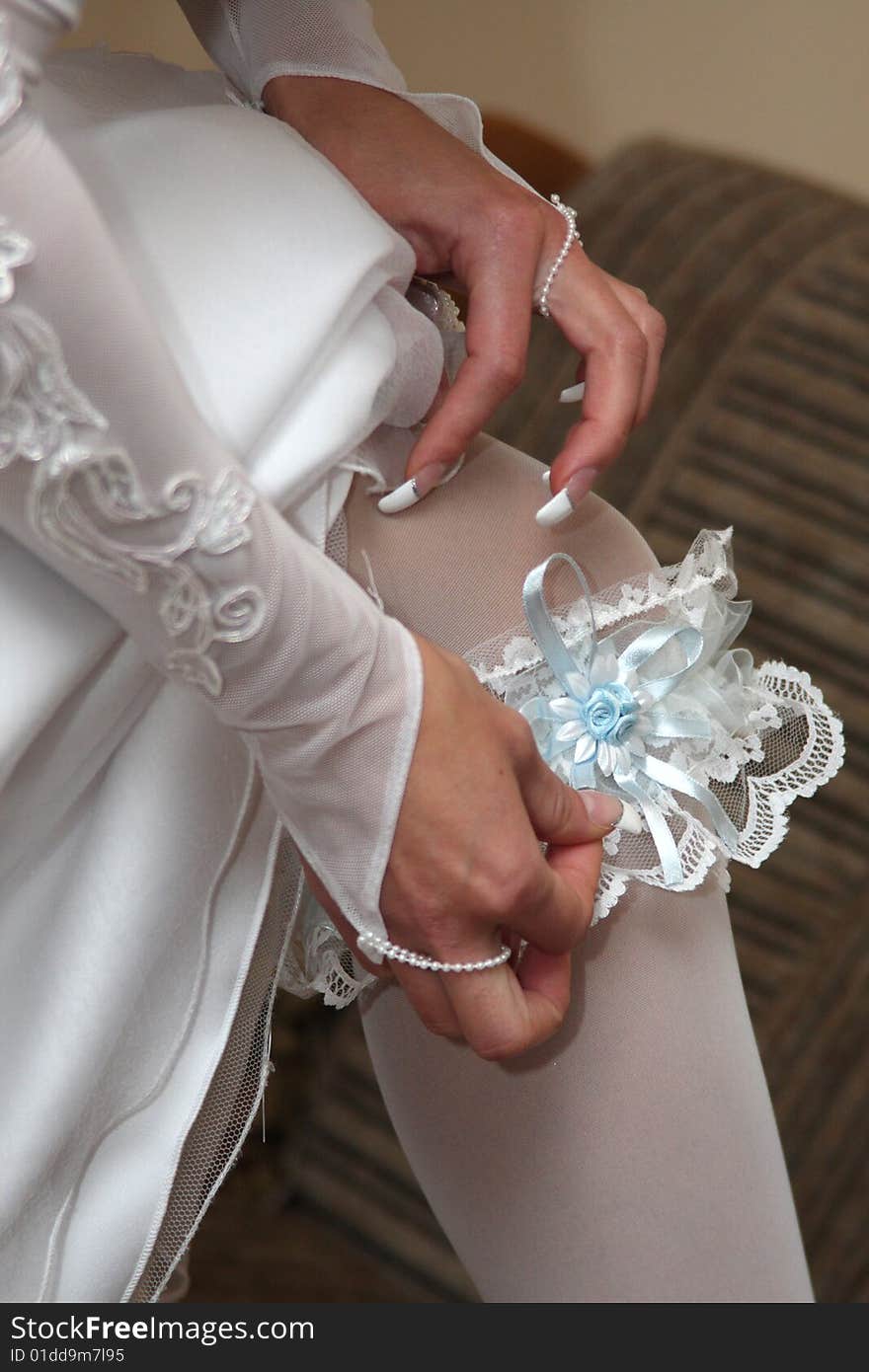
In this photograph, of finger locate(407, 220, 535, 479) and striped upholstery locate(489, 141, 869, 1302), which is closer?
finger locate(407, 220, 535, 479)

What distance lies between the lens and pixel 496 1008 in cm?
69

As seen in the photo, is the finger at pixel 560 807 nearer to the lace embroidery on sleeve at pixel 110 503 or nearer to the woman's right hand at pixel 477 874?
the woman's right hand at pixel 477 874

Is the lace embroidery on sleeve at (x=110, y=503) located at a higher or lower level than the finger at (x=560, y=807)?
higher

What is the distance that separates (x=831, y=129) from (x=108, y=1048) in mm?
1860

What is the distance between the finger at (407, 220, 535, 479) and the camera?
0.77m

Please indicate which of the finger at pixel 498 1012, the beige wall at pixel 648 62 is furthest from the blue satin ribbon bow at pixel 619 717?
the beige wall at pixel 648 62

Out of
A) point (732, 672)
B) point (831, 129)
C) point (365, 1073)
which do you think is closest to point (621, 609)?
point (732, 672)

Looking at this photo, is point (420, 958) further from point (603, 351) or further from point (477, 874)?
point (603, 351)

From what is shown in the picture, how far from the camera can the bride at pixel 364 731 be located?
0.63 m

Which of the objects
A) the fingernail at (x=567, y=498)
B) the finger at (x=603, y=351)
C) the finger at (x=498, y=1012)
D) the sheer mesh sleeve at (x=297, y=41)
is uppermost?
the sheer mesh sleeve at (x=297, y=41)

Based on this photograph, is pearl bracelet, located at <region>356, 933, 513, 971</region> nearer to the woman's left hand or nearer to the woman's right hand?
the woman's right hand

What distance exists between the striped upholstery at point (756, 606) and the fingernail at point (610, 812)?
0.83 metres

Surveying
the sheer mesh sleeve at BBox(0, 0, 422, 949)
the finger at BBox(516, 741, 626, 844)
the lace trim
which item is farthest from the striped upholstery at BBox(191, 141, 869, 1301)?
the sheer mesh sleeve at BBox(0, 0, 422, 949)

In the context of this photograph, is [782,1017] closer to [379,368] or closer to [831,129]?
[379,368]
